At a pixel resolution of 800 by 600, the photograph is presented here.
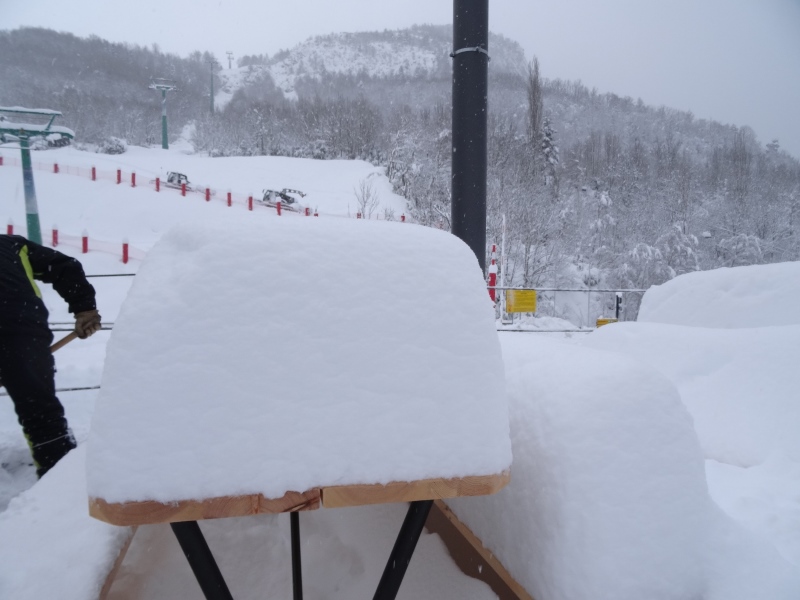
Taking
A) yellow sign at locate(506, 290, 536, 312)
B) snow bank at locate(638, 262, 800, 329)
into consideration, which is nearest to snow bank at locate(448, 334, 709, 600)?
snow bank at locate(638, 262, 800, 329)

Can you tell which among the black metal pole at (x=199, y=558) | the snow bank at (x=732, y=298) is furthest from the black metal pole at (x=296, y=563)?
the snow bank at (x=732, y=298)

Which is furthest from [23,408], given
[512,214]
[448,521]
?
[512,214]

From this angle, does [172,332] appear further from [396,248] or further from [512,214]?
[512,214]

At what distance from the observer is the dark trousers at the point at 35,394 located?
2.53 metres

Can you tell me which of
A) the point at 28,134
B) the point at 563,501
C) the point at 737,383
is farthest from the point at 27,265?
the point at 28,134

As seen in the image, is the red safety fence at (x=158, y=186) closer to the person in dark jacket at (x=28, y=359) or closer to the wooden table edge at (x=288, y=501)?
the person in dark jacket at (x=28, y=359)

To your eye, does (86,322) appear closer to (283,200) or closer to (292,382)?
(292,382)

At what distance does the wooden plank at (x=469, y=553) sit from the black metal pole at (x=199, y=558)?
900 mm

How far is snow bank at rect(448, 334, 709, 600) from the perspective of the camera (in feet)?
4.40

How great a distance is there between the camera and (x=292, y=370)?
1.18m

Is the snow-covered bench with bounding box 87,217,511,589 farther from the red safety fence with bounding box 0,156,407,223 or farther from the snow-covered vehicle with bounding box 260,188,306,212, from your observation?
the snow-covered vehicle with bounding box 260,188,306,212

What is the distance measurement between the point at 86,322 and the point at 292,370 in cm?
240

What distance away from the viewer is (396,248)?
1398mm

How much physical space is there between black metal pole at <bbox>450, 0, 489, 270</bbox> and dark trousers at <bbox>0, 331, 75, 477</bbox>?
2.48m
